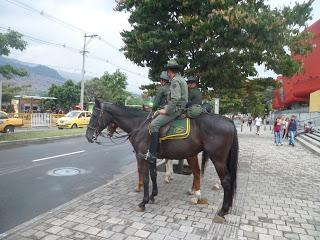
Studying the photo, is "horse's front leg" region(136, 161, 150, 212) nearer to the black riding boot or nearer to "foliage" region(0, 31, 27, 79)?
the black riding boot

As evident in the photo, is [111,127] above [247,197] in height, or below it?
above

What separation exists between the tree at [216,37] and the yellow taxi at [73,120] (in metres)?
19.2

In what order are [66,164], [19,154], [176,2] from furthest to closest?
[19,154] < [66,164] < [176,2]

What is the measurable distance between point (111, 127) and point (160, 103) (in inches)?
47.7

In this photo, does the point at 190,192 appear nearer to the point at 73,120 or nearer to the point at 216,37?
the point at 216,37

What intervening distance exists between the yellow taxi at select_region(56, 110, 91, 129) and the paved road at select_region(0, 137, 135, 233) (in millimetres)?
13208

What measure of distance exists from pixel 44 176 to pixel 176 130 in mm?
4525

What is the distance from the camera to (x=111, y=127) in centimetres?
704

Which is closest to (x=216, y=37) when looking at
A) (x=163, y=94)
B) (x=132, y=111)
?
(x=163, y=94)

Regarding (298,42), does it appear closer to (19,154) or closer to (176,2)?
(176,2)

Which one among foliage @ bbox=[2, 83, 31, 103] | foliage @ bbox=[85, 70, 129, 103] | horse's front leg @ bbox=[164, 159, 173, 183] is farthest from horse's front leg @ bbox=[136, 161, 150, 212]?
foliage @ bbox=[85, 70, 129, 103]

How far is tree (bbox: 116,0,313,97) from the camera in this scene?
25.7 feet

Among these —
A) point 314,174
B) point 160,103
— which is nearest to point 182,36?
point 160,103

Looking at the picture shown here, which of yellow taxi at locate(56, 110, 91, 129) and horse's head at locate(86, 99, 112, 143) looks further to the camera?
yellow taxi at locate(56, 110, 91, 129)
